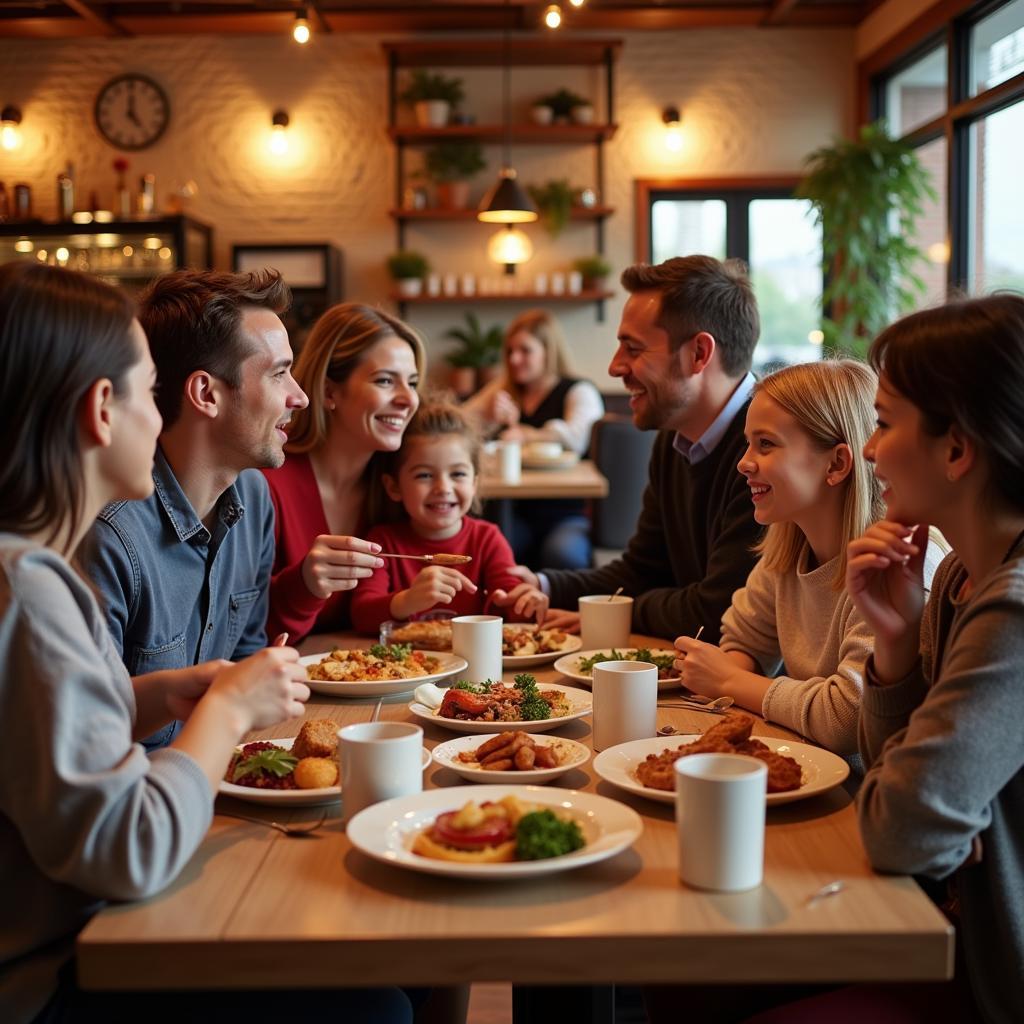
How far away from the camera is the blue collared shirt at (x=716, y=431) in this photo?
8.41ft

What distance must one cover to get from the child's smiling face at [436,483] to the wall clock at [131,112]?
595 cm

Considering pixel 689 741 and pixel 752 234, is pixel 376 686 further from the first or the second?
pixel 752 234

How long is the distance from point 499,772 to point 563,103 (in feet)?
22.2

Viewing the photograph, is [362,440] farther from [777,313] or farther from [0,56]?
[0,56]

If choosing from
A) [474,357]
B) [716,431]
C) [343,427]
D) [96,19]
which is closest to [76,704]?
[343,427]

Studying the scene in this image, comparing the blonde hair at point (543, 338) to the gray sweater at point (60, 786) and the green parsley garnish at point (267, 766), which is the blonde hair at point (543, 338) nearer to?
the green parsley garnish at point (267, 766)

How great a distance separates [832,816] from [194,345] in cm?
123

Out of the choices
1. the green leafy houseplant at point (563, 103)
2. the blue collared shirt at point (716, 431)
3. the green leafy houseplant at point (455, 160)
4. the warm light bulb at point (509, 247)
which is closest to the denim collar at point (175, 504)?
the blue collared shirt at point (716, 431)

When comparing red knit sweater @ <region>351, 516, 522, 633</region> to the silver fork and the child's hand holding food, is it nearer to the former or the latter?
the child's hand holding food

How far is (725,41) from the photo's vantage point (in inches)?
300

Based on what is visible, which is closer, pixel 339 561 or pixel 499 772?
pixel 499 772

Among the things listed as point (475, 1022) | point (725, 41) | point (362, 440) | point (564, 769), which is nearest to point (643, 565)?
point (362, 440)

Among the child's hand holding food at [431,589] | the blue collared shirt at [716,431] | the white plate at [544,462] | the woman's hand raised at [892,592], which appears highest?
the blue collared shirt at [716,431]

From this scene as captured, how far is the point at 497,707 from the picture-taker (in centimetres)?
163
